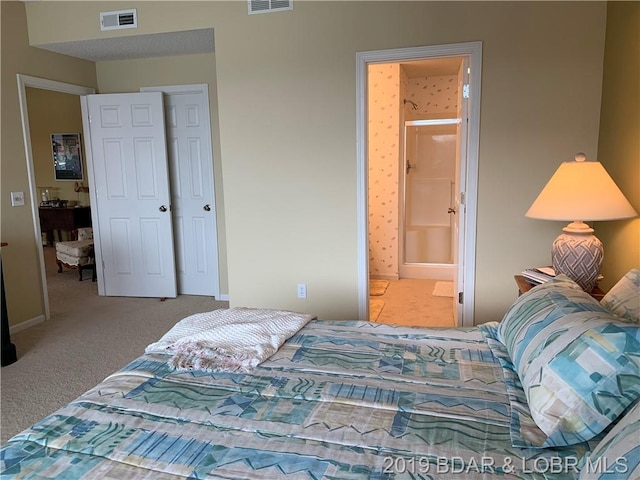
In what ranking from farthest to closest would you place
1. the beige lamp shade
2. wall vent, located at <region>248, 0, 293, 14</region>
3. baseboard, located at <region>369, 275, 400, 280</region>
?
baseboard, located at <region>369, 275, 400, 280</region>, wall vent, located at <region>248, 0, 293, 14</region>, the beige lamp shade

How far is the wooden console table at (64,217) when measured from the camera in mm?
6770

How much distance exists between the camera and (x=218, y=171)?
4.70m

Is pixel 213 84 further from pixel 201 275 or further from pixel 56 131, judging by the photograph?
pixel 56 131

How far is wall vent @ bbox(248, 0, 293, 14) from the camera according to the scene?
334cm

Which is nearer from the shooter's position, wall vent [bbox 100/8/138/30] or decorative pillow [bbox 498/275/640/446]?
decorative pillow [bbox 498/275/640/446]

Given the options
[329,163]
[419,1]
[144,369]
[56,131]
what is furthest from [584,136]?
[56,131]

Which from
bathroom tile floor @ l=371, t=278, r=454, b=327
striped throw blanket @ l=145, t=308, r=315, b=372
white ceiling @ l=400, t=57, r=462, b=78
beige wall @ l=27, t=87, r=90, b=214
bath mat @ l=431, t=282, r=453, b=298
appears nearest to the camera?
striped throw blanket @ l=145, t=308, r=315, b=372

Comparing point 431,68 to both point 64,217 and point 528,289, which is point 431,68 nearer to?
point 528,289

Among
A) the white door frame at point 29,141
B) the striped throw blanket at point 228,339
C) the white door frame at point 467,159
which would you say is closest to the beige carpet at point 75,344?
the white door frame at point 29,141

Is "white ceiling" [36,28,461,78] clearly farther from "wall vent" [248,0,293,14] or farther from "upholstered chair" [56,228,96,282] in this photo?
"upholstered chair" [56,228,96,282]

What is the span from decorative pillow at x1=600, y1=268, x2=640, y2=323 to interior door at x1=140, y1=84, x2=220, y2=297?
378 cm

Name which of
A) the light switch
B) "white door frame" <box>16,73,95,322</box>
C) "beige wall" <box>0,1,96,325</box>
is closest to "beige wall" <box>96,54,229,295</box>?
"white door frame" <box>16,73,95,322</box>

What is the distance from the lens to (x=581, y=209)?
2.23 metres

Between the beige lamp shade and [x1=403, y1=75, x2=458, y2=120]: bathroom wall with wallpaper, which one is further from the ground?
[x1=403, y1=75, x2=458, y2=120]: bathroom wall with wallpaper
